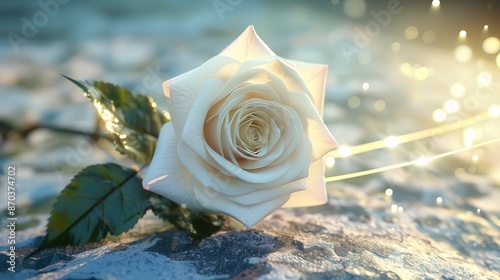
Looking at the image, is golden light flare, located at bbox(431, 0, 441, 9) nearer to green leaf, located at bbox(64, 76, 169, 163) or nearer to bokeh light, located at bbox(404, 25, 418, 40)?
bokeh light, located at bbox(404, 25, 418, 40)

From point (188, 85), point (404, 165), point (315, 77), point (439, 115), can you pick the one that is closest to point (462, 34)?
point (439, 115)

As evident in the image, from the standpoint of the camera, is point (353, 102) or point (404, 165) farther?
point (353, 102)

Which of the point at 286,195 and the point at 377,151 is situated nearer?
the point at 286,195

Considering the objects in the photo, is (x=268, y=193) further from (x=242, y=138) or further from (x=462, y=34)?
(x=462, y=34)

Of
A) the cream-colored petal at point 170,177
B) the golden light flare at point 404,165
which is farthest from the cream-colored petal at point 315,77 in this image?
the golden light flare at point 404,165

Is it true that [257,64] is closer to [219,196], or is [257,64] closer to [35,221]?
[219,196]

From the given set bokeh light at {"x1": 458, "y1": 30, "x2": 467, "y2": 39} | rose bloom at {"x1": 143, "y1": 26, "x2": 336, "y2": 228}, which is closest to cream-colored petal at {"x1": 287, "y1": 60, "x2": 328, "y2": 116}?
rose bloom at {"x1": 143, "y1": 26, "x2": 336, "y2": 228}

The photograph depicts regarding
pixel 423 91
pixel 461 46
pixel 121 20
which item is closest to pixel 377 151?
pixel 423 91
